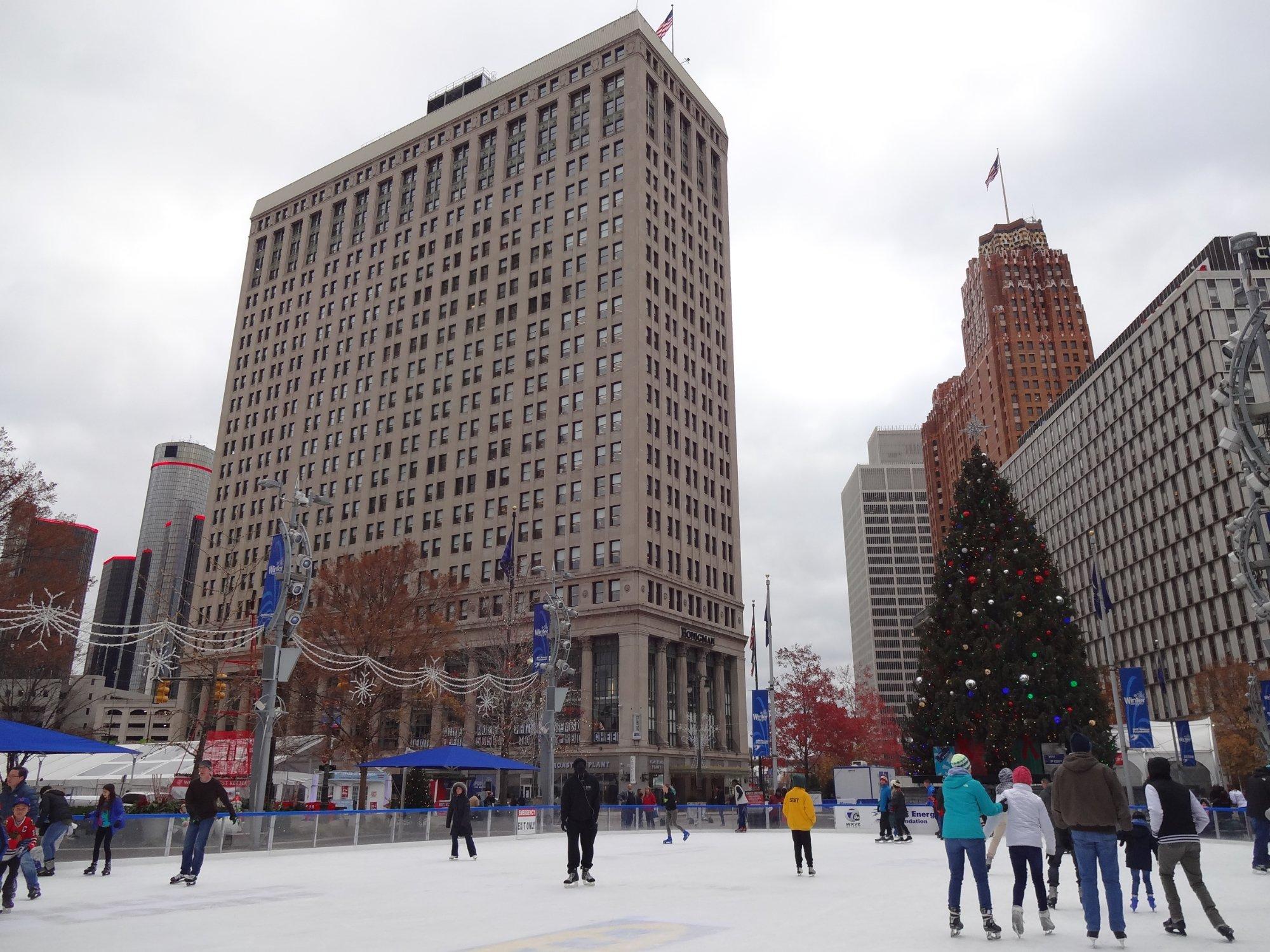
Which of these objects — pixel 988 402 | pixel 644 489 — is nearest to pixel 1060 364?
pixel 988 402

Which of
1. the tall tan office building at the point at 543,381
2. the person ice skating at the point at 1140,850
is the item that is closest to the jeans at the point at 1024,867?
the person ice skating at the point at 1140,850

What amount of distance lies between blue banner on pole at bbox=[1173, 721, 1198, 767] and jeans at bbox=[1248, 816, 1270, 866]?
85.1 feet

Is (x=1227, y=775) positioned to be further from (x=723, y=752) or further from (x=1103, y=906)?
(x=1103, y=906)

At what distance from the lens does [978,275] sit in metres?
165

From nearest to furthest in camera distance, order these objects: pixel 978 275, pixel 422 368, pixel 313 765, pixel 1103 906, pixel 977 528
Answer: pixel 1103 906 < pixel 977 528 < pixel 313 765 < pixel 422 368 < pixel 978 275

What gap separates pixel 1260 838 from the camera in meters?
15.2

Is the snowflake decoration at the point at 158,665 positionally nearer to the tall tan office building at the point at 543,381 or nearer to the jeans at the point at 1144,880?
the jeans at the point at 1144,880

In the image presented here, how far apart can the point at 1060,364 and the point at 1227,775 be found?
99157mm

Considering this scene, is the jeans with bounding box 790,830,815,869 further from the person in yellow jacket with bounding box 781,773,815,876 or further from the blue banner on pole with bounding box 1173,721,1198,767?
the blue banner on pole with bounding box 1173,721,1198,767

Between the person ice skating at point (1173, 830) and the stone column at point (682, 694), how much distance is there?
63867 millimetres

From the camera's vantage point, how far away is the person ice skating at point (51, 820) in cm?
1500

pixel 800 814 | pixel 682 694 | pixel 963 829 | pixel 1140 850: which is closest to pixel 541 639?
pixel 800 814

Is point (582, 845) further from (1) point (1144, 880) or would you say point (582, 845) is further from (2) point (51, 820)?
(2) point (51, 820)

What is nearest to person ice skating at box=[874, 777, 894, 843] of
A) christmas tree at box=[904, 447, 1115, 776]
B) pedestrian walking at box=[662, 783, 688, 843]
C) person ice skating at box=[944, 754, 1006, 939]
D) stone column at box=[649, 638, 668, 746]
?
christmas tree at box=[904, 447, 1115, 776]
